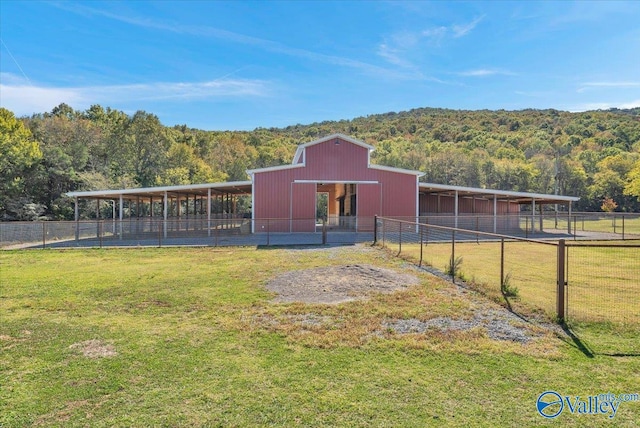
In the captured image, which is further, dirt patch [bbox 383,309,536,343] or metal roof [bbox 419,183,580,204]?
metal roof [bbox 419,183,580,204]

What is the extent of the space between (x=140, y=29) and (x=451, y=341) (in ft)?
75.2

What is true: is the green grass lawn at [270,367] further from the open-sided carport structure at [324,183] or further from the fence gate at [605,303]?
the open-sided carport structure at [324,183]

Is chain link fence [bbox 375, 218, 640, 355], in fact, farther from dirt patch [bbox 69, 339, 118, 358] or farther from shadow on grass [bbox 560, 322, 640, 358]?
dirt patch [bbox 69, 339, 118, 358]

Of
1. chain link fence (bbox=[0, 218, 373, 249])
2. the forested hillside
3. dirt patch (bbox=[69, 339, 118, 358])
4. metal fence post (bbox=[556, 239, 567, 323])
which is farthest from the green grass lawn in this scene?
the forested hillside

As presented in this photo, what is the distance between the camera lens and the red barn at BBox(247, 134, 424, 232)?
2077 cm

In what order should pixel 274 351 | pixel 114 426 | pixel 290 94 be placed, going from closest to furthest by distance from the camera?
1. pixel 114 426
2. pixel 274 351
3. pixel 290 94

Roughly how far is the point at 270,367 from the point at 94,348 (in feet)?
7.44

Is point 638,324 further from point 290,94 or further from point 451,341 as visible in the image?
point 290,94

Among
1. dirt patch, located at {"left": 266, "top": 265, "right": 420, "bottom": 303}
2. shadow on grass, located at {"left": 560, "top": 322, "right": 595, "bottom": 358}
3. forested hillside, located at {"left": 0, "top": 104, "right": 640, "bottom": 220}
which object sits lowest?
shadow on grass, located at {"left": 560, "top": 322, "right": 595, "bottom": 358}

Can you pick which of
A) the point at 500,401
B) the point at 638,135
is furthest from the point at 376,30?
the point at 638,135

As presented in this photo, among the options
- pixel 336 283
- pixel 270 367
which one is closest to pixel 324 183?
pixel 336 283

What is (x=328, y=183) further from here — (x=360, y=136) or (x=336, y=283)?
(x=360, y=136)

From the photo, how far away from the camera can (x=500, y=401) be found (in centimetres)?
322

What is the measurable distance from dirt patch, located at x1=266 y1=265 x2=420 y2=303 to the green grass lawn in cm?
47
